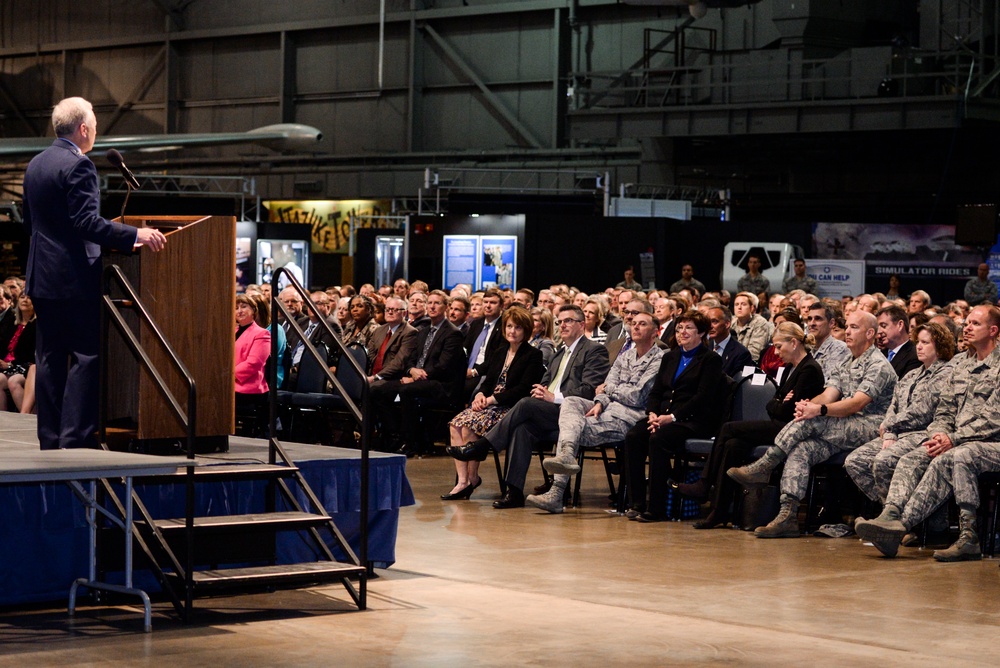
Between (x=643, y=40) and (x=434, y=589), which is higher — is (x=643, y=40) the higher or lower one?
the higher one

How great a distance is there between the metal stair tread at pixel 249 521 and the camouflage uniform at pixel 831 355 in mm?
4053

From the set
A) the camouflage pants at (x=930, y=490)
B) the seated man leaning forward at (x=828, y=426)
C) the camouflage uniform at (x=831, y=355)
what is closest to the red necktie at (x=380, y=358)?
the camouflage uniform at (x=831, y=355)

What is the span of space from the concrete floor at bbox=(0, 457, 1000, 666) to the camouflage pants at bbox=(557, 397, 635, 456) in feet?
3.41

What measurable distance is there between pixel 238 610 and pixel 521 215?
17.7 m

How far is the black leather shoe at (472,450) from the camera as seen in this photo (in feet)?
32.1

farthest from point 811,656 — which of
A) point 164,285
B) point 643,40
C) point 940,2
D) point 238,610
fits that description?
point 643,40

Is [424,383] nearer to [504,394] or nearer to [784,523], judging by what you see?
[504,394]

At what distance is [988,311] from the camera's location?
806 cm

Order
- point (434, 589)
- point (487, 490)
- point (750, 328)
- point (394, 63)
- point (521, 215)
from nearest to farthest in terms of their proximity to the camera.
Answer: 1. point (434, 589)
2. point (487, 490)
3. point (750, 328)
4. point (521, 215)
5. point (394, 63)

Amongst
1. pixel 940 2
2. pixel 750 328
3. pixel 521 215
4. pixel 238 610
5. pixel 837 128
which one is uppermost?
pixel 940 2

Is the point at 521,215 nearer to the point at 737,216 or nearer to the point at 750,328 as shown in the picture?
the point at 737,216

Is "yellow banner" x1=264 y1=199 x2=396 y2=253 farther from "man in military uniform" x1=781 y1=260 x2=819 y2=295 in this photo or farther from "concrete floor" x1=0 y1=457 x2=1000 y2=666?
"concrete floor" x1=0 y1=457 x2=1000 y2=666

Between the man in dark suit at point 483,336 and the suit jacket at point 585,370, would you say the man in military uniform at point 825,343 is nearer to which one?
the suit jacket at point 585,370

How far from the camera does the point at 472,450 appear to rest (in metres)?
9.80
